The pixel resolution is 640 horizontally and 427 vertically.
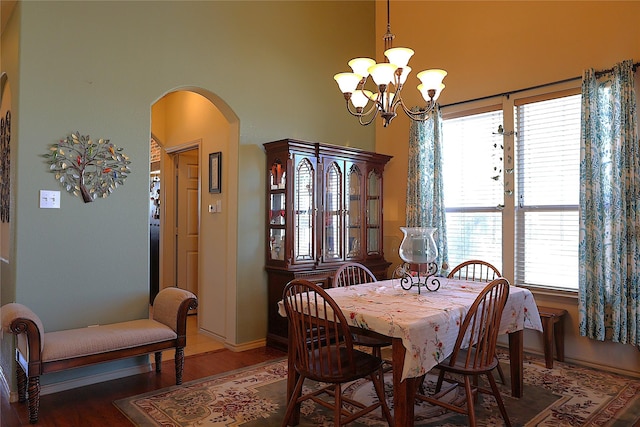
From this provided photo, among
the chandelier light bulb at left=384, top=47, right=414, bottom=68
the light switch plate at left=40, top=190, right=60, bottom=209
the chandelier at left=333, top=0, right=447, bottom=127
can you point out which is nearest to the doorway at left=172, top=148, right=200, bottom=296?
the light switch plate at left=40, top=190, right=60, bottom=209

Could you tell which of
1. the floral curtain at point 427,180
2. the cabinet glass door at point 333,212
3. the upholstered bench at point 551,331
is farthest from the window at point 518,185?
the cabinet glass door at point 333,212

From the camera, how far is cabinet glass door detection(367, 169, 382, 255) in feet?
16.1

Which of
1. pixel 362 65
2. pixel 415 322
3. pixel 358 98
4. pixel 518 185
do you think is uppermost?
pixel 362 65

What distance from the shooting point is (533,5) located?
13.4 feet

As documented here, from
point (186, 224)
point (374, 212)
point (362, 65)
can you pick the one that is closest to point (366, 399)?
point (362, 65)

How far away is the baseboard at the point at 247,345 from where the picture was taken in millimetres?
4105

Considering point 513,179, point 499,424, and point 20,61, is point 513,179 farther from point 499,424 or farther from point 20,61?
point 20,61

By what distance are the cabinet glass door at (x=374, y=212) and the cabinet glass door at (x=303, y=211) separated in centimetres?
85

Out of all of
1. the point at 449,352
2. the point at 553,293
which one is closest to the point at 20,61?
the point at 449,352

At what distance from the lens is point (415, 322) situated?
2131mm

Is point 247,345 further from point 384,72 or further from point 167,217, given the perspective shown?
point 384,72

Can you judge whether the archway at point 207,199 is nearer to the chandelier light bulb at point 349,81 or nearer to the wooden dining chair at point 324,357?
the chandelier light bulb at point 349,81

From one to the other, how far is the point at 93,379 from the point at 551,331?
3.56 metres

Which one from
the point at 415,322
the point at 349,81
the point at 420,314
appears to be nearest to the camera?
the point at 415,322
